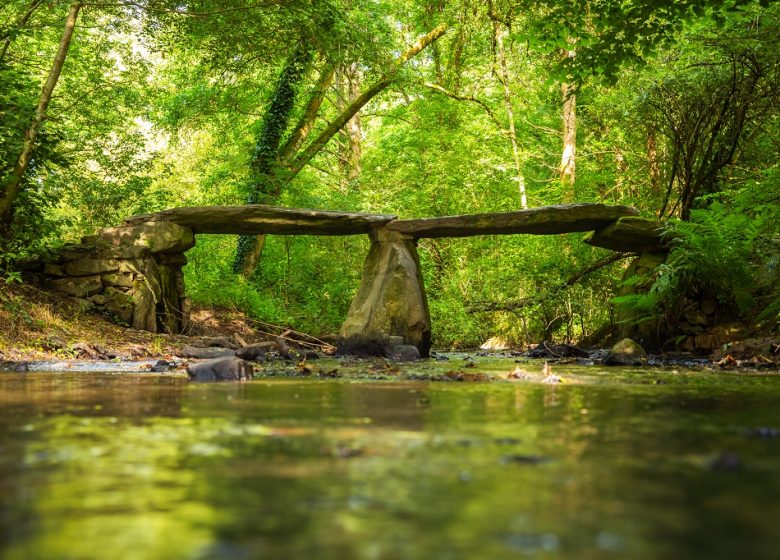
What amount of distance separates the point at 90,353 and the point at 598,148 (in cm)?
1464

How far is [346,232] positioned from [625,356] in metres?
5.88

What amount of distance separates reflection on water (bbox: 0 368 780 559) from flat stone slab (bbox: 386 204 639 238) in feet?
27.0

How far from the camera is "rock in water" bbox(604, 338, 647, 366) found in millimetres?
9328

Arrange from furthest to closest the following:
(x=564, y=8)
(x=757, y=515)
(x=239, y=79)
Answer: (x=239, y=79) → (x=564, y=8) → (x=757, y=515)

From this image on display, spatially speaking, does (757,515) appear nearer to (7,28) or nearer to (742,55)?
(7,28)

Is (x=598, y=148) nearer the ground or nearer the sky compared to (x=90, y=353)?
nearer the sky

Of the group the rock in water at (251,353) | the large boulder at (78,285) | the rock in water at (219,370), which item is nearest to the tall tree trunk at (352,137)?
the large boulder at (78,285)

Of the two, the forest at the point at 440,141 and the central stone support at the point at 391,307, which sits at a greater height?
the forest at the point at 440,141

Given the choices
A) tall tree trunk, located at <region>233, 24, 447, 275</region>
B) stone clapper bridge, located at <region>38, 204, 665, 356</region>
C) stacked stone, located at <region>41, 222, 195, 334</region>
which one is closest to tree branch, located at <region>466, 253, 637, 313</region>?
stone clapper bridge, located at <region>38, 204, 665, 356</region>

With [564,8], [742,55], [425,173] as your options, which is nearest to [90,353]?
[564,8]

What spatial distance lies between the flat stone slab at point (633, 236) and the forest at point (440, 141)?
49 centimetres

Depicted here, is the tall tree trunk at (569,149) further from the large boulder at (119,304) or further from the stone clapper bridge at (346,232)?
the large boulder at (119,304)

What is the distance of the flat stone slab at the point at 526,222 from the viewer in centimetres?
1188

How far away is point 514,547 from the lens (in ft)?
4.47
